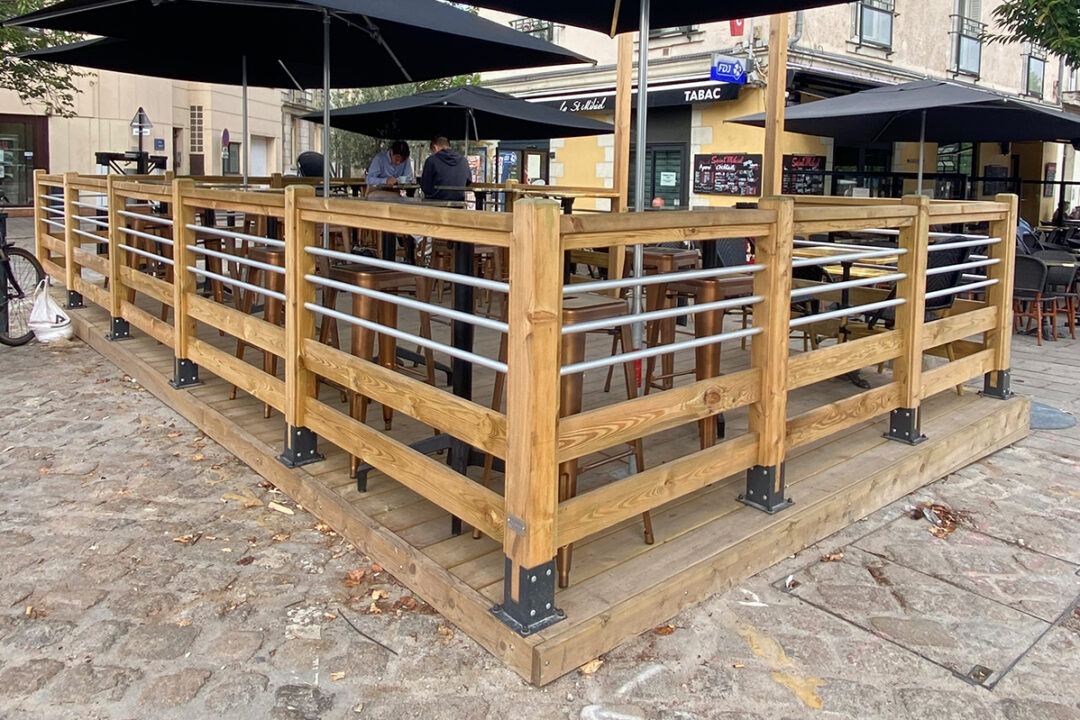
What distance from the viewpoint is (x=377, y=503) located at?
12.6 feet

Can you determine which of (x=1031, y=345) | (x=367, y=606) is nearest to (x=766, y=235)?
(x=367, y=606)

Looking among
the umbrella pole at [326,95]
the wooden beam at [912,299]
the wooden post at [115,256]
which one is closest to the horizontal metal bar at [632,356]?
the wooden beam at [912,299]

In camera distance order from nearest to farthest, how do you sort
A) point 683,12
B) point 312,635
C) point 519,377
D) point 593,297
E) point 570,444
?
point 519,377, point 570,444, point 312,635, point 593,297, point 683,12

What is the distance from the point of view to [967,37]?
18.9m

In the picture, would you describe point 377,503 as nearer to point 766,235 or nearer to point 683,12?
point 766,235

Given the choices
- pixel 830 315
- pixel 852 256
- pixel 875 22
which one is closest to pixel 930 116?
pixel 852 256

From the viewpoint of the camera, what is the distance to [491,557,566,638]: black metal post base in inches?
111

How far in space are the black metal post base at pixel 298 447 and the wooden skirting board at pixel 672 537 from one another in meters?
0.05

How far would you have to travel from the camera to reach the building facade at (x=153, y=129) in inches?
973

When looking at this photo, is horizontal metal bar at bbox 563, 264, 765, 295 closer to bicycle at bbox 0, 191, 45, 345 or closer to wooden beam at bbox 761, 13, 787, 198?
wooden beam at bbox 761, 13, 787, 198

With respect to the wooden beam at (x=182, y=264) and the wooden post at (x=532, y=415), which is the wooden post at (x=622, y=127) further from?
the wooden post at (x=532, y=415)

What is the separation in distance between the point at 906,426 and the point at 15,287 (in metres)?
6.99

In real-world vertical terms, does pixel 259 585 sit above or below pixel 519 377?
below

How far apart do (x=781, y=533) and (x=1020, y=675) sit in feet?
3.21
